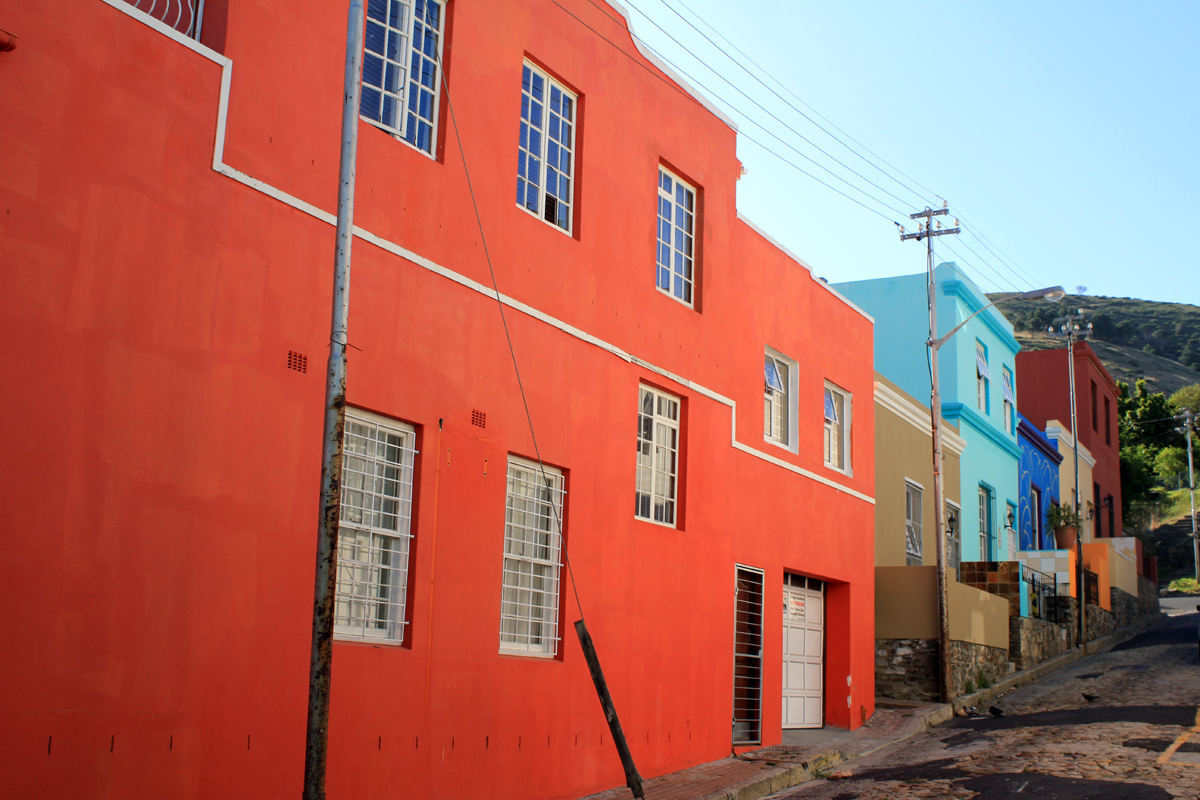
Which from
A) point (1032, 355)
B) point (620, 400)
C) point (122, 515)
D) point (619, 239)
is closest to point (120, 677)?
point (122, 515)

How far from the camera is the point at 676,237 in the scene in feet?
46.2

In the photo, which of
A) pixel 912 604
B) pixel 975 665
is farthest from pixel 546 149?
pixel 975 665

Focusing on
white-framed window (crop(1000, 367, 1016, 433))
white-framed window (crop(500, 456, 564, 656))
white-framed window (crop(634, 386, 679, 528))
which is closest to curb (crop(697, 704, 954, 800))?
white-framed window (crop(500, 456, 564, 656))

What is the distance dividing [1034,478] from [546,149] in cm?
2672

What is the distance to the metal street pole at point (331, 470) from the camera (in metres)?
6.68

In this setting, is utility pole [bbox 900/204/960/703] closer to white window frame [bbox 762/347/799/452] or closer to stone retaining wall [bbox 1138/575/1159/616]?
white window frame [bbox 762/347/799/452]

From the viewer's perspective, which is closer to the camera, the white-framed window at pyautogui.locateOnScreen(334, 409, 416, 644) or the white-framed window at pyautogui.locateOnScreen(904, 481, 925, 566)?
the white-framed window at pyautogui.locateOnScreen(334, 409, 416, 644)

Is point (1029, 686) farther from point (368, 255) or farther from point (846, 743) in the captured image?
point (368, 255)

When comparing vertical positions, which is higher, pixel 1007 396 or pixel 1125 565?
pixel 1007 396

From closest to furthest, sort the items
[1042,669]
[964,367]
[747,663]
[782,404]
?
[747,663], [782,404], [1042,669], [964,367]

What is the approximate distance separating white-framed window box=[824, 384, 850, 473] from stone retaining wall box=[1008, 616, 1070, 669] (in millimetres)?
8698

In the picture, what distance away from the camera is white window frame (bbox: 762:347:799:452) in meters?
16.2

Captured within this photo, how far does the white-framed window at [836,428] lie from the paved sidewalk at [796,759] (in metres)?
4.20

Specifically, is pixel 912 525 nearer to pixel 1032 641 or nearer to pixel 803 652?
pixel 1032 641
